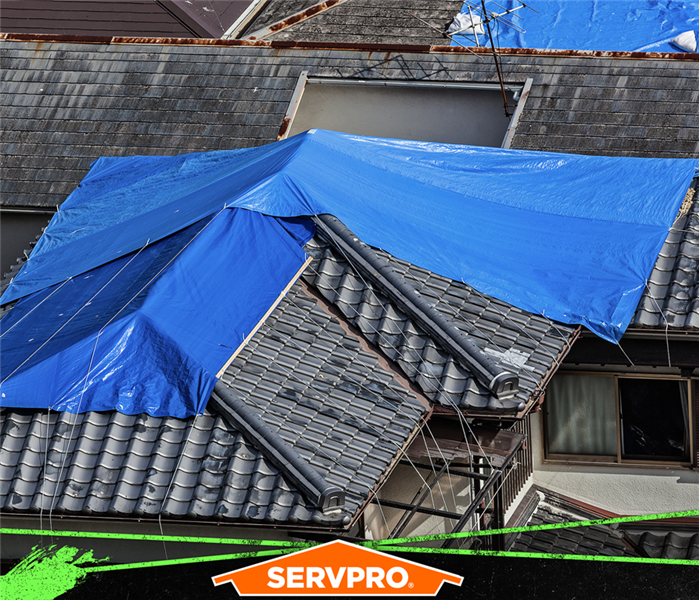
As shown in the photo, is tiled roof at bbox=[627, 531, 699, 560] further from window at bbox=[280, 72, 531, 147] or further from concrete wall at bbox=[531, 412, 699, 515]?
window at bbox=[280, 72, 531, 147]

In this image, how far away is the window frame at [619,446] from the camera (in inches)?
429

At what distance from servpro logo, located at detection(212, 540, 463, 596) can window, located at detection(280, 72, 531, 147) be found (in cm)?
1005

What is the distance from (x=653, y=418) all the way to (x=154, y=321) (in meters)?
6.35

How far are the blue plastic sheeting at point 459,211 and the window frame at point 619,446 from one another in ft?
4.36

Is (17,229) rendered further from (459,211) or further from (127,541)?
(127,541)

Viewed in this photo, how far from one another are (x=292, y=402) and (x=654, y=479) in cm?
522

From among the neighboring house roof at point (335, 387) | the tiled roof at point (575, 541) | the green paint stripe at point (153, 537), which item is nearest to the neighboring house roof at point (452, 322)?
the neighboring house roof at point (335, 387)

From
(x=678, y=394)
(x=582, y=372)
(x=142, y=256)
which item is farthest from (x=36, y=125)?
(x=678, y=394)

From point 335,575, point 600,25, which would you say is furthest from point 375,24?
point 335,575

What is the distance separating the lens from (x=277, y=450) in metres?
7.93

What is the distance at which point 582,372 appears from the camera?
11.2 m

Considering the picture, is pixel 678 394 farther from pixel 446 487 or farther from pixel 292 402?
pixel 292 402

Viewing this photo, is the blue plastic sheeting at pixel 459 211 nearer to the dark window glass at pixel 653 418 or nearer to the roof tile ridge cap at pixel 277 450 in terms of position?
the dark window glass at pixel 653 418

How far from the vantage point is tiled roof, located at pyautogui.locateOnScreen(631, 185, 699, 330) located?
1012cm
